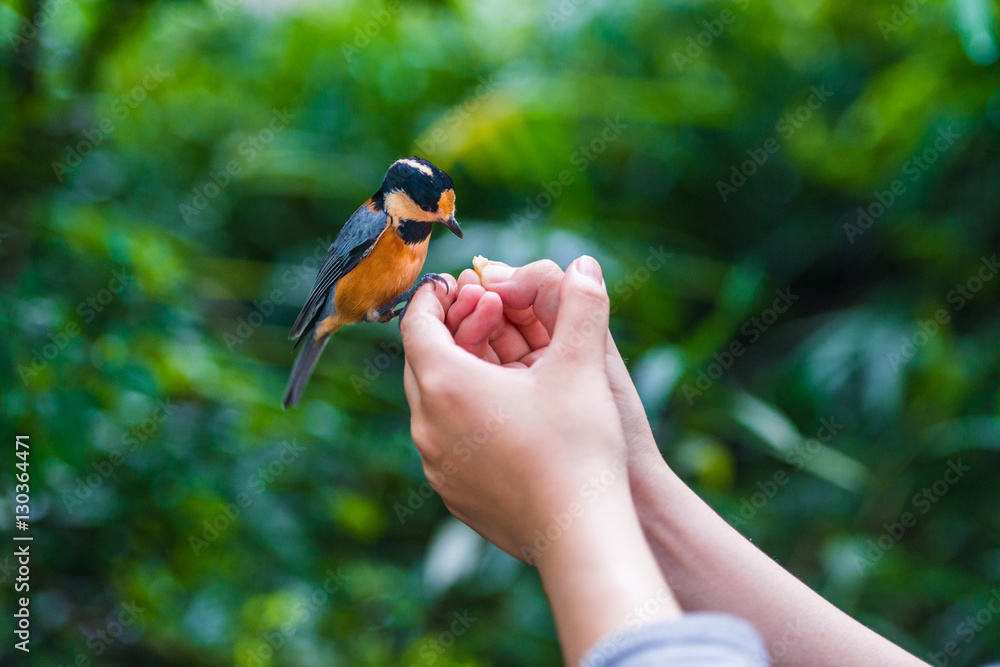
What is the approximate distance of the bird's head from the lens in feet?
4.27

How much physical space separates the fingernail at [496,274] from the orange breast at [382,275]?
0.70 ft

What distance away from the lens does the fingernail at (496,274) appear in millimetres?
1226

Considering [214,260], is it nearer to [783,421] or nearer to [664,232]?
[664,232]

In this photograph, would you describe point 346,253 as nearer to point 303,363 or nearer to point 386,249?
point 386,249

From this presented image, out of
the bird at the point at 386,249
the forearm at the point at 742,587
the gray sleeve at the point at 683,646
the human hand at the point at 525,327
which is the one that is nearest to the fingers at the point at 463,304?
the human hand at the point at 525,327

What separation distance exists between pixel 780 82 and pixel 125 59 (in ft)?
7.20

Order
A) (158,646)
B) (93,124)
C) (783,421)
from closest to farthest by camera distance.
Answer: (93,124) < (158,646) < (783,421)

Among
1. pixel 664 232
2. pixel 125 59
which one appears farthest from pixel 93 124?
pixel 664 232

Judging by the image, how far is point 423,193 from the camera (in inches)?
51.6

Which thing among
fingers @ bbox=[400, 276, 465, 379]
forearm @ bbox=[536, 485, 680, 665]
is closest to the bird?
fingers @ bbox=[400, 276, 465, 379]

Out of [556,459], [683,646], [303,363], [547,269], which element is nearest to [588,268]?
[547,269]

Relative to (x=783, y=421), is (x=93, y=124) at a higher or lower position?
higher

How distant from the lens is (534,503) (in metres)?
0.79

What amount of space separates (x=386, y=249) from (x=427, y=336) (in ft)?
1.54
